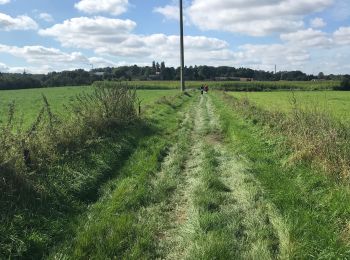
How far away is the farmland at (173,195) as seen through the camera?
5.26 meters

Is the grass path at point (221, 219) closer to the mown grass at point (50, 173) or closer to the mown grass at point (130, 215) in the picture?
the mown grass at point (130, 215)

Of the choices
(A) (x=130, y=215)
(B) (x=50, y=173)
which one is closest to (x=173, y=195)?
(A) (x=130, y=215)

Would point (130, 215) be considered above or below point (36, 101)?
above

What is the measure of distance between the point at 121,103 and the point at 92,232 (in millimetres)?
11910

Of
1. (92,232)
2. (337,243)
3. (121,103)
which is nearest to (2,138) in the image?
(92,232)

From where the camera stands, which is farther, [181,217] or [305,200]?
[305,200]

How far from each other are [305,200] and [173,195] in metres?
2.39

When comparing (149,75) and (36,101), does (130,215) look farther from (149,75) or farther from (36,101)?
(149,75)

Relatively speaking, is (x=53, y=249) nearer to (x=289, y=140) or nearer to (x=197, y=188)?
(x=197, y=188)

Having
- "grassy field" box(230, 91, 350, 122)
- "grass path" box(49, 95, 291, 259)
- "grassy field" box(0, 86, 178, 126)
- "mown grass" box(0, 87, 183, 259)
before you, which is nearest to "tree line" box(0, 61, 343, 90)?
"grassy field" box(0, 86, 178, 126)

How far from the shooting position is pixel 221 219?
6156mm

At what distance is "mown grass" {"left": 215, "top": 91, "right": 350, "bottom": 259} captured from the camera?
16.8ft

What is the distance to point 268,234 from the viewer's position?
221 inches

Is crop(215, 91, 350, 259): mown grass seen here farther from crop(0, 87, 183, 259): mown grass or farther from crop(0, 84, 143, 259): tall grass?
crop(0, 84, 143, 259): tall grass
